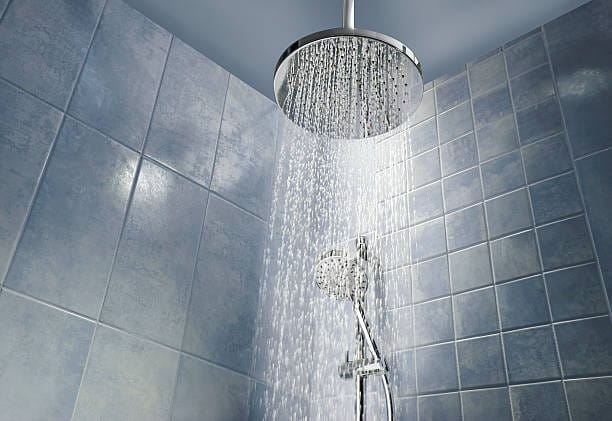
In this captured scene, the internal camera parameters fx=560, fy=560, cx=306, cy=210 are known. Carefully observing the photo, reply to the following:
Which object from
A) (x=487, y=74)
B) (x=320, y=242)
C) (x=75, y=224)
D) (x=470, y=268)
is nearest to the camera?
(x=75, y=224)

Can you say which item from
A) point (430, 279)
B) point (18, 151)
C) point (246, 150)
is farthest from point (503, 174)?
point (18, 151)

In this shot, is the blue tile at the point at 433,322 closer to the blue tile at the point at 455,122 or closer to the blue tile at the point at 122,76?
the blue tile at the point at 455,122

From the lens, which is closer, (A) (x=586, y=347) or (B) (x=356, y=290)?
(A) (x=586, y=347)

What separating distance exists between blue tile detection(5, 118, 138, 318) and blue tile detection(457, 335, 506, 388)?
3.11ft

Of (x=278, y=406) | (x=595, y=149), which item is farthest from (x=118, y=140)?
(x=595, y=149)

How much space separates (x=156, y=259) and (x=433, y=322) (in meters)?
0.80

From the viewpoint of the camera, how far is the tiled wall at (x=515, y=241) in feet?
4.30

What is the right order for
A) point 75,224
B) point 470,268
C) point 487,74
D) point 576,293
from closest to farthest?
point 576,293
point 75,224
point 470,268
point 487,74

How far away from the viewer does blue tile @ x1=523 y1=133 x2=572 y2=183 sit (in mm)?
1488

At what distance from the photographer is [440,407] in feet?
4.75

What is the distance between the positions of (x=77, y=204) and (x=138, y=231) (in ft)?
0.60

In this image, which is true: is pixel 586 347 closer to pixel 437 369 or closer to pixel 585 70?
pixel 437 369

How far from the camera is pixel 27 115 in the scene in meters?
1.43

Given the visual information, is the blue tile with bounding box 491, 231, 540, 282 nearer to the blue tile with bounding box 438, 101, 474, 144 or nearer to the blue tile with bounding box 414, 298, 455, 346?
the blue tile with bounding box 414, 298, 455, 346
